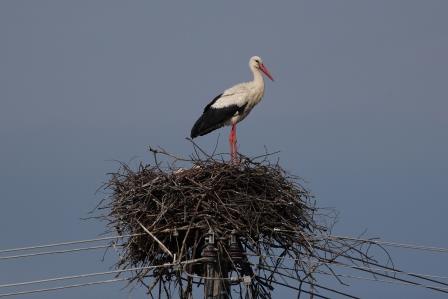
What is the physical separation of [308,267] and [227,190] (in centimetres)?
116

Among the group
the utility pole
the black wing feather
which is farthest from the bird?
the utility pole

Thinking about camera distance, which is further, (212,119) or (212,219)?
(212,119)

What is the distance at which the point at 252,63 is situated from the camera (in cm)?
1538

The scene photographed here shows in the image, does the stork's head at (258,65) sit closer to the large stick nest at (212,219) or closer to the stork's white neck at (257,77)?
the stork's white neck at (257,77)

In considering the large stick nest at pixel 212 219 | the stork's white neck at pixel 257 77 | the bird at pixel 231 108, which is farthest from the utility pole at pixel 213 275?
the stork's white neck at pixel 257 77

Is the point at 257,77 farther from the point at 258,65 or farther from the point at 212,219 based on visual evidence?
the point at 212,219

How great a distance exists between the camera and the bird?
14413mm

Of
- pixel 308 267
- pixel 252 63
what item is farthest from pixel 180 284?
pixel 252 63

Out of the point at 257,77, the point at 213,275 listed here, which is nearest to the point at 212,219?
the point at 213,275

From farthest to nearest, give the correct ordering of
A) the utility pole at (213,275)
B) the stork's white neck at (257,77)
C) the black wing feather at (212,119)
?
1. the stork's white neck at (257,77)
2. the black wing feather at (212,119)
3. the utility pole at (213,275)

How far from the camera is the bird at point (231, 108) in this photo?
1441 centimetres

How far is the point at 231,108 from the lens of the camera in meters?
14.6

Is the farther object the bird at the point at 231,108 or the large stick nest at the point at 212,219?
the bird at the point at 231,108

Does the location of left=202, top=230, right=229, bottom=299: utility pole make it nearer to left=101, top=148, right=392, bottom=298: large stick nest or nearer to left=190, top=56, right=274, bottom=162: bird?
left=101, top=148, right=392, bottom=298: large stick nest
